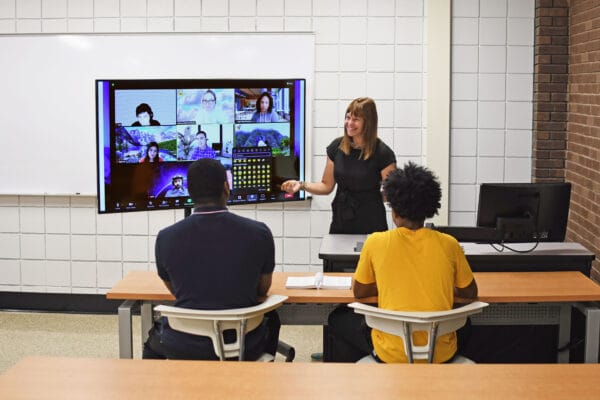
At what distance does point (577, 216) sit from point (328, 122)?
5.97 ft

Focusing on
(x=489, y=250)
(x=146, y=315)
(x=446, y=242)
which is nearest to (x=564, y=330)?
(x=489, y=250)

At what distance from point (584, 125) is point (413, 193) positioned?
260cm

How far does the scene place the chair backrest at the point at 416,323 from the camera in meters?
3.79

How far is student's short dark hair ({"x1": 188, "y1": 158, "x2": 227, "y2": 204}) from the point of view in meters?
3.98

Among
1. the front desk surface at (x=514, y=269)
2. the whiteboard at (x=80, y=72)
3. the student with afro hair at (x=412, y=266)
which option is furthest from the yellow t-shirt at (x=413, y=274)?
the whiteboard at (x=80, y=72)

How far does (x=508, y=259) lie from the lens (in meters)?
5.02

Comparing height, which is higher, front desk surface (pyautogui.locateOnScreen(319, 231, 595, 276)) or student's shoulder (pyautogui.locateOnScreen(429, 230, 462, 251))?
student's shoulder (pyautogui.locateOnScreen(429, 230, 462, 251))

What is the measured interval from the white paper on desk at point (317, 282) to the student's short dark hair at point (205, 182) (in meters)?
0.76

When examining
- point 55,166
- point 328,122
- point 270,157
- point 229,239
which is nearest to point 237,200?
point 270,157

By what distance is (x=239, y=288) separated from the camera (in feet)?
12.9

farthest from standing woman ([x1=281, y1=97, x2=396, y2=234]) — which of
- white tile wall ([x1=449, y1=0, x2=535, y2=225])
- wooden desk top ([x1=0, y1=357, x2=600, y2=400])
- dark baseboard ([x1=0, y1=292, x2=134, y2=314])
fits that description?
wooden desk top ([x1=0, y1=357, x2=600, y2=400])

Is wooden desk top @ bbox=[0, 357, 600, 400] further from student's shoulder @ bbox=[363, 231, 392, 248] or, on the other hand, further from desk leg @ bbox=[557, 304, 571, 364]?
desk leg @ bbox=[557, 304, 571, 364]

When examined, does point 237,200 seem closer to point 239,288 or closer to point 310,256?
point 239,288

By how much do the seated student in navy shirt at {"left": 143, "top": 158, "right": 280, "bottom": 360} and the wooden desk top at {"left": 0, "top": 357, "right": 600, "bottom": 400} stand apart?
66cm
